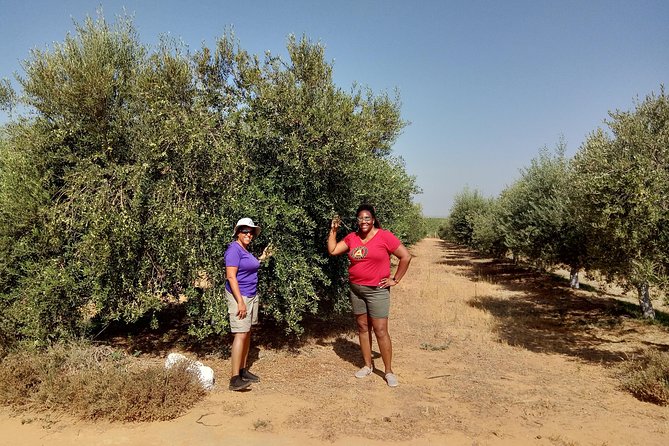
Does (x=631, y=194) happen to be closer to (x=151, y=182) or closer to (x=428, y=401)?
(x=428, y=401)

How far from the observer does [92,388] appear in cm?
448

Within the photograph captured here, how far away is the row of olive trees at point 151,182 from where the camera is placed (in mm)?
5785

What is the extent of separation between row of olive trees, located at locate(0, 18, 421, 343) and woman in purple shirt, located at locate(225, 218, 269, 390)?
80 cm

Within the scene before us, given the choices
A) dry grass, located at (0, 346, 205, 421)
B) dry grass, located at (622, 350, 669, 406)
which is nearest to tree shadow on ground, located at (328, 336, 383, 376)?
dry grass, located at (0, 346, 205, 421)

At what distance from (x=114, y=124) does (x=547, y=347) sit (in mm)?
9352

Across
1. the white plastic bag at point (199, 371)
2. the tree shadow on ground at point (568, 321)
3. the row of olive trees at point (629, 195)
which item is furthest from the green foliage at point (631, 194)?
the white plastic bag at point (199, 371)

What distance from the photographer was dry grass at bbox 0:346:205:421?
4418 millimetres

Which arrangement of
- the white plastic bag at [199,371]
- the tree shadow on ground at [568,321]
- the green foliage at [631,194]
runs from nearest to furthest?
the white plastic bag at [199,371]
the green foliage at [631,194]
the tree shadow on ground at [568,321]

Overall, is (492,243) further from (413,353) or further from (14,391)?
(14,391)

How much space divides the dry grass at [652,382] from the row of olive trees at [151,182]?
183 inches

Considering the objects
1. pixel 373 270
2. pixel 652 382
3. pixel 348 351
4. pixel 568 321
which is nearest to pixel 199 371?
pixel 373 270

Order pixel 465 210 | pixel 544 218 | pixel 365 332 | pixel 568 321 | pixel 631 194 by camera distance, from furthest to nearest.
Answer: pixel 465 210, pixel 544 218, pixel 568 321, pixel 631 194, pixel 365 332

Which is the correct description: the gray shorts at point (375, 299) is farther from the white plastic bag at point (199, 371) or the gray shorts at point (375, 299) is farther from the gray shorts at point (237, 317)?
the white plastic bag at point (199, 371)

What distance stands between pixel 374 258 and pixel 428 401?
1988 mm
